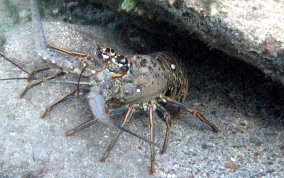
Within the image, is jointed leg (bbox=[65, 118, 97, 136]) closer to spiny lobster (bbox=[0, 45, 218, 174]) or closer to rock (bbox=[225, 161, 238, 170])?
spiny lobster (bbox=[0, 45, 218, 174])

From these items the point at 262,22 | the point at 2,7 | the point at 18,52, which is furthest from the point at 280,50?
the point at 2,7

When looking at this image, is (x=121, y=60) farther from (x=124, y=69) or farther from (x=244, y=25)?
(x=244, y=25)

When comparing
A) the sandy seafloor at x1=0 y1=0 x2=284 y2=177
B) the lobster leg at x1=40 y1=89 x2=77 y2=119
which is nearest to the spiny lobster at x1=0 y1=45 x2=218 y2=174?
the lobster leg at x1=40 y1=89 x2=77 y2=119

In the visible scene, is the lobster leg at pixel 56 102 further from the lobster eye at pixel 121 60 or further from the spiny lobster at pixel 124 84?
the lobster eye at pixel 121 60

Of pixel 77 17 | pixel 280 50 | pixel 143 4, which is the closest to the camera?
pixel 280 50

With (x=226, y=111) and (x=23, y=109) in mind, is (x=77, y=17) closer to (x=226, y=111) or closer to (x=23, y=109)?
(x=23, y=109)

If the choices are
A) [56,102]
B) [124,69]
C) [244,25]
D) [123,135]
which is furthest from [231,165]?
[56,102]
